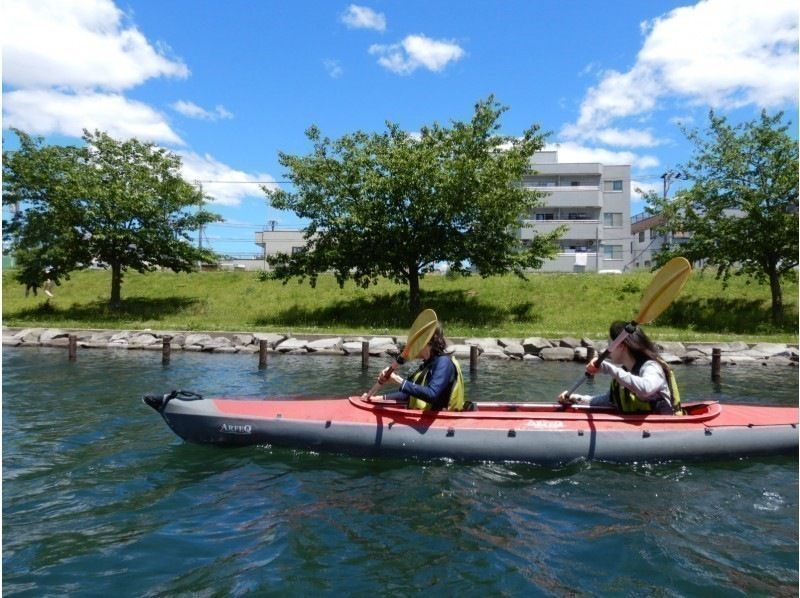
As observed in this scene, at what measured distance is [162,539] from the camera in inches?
204

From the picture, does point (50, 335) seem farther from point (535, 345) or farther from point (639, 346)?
point (639, 346)

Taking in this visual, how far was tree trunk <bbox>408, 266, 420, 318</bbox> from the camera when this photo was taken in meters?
23.2

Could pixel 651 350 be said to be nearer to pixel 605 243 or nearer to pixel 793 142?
pixel 793 142

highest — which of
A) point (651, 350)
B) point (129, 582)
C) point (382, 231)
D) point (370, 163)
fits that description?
point (370, 163)

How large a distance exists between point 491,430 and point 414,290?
16486mm

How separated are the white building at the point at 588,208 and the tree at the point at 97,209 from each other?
26892 millimetres

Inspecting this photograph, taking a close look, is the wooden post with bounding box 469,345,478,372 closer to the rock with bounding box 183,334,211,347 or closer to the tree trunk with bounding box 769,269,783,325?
the rock with bounding box 183,334,211,347

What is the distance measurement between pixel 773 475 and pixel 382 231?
54.6 ft

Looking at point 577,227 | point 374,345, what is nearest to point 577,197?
point 577,227

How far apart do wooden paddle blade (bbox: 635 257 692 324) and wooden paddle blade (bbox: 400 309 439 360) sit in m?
2.77

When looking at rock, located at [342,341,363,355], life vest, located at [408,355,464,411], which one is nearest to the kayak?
life vest, located at [408,355,464,411]

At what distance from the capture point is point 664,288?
8.14 m

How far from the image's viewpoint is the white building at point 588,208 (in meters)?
45.0

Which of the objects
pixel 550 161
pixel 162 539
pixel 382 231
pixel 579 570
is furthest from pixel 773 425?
pixel 550 161
